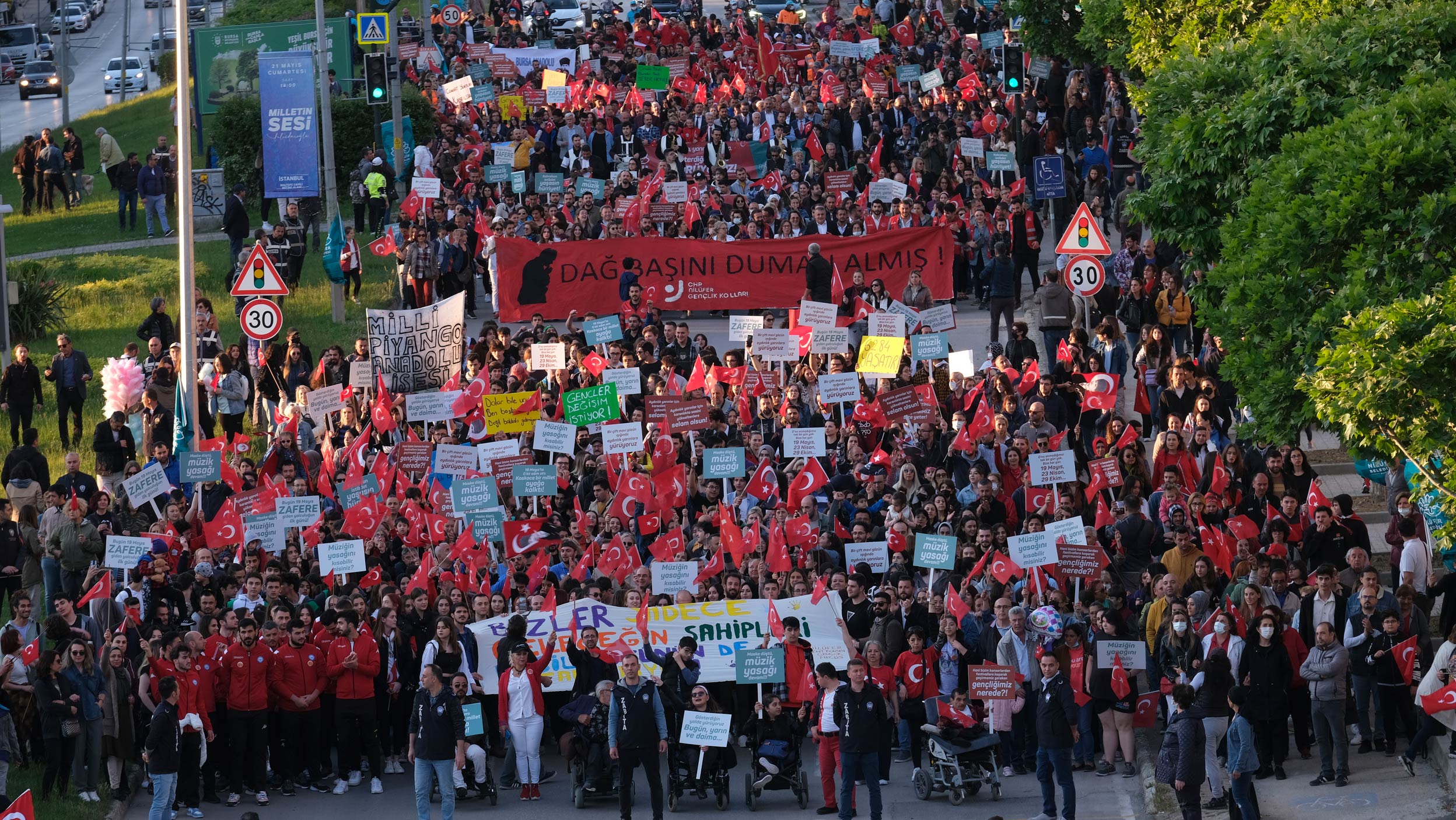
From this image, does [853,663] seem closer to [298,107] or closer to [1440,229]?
[1440,229]

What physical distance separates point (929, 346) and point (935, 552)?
5.28 metres

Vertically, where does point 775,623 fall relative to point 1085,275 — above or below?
below

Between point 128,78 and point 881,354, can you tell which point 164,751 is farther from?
point 128,78

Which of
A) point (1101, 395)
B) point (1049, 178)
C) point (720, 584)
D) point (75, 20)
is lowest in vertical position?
point (720, 584)

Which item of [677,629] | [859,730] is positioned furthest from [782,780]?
[677,629]

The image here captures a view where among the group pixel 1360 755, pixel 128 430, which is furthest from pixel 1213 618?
pixel 128 430

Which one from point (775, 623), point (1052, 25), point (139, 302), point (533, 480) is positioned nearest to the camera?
point (775, 623)

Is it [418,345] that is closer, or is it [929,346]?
[929,346]

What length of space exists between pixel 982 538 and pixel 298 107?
663 inches

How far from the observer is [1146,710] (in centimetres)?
1750

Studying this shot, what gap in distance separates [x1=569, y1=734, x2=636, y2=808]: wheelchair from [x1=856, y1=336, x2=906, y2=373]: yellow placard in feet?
24.6

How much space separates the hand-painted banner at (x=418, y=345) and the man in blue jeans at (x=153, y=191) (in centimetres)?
1475

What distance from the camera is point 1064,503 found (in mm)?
19031

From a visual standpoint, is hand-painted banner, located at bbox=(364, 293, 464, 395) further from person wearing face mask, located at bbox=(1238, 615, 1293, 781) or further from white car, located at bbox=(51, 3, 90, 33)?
white car, located at bbox=(51, 3, 90, 33)
